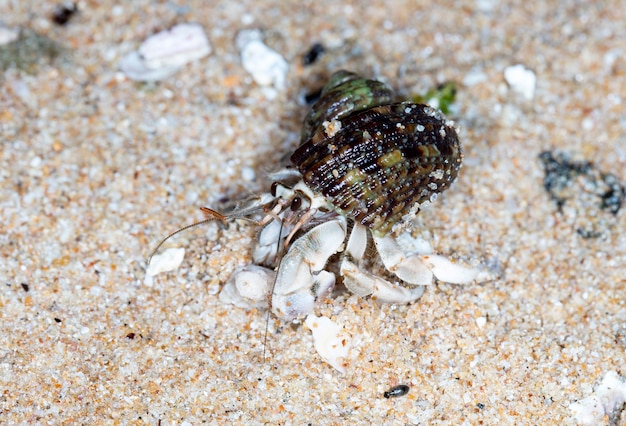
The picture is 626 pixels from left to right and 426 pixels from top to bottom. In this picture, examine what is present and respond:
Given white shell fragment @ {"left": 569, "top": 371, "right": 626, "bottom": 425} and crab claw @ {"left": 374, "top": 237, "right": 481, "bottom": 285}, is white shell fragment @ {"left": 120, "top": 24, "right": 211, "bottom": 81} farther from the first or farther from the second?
white shell fragment @ {"left": 569, "top": 371, "right": 626, "bottom": 425}

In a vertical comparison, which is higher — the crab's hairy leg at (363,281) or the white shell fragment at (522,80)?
the white shell fragment at (522,80)

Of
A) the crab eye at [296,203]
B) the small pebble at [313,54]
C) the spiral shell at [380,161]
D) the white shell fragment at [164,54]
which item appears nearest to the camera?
the spiral shell at [380,161]

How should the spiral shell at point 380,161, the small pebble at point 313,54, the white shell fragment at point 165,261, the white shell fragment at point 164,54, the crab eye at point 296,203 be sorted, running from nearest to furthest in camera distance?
the spiral shell at point 380,161
the crab eye at point 296,203
the white shell fragment at point 165,261
the white shell fragment at point 164,54
the small pebble at point 313,54

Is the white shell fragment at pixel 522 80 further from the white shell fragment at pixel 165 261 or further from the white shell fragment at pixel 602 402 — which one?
the white shell fragment at pixel 165 261

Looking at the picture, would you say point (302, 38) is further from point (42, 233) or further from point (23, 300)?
point (23, 300)

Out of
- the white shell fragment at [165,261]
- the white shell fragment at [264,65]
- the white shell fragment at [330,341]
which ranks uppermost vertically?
the white shell fragment at [264,65]

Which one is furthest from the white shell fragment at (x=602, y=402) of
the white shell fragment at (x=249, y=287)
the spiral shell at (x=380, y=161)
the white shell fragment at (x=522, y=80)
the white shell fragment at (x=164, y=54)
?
the white shell fragment at (x=164, y=54)

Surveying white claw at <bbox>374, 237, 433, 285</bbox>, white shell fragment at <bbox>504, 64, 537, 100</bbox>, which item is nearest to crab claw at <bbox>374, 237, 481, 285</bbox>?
white claw at <bbox>374, 237, 433, 285</bbox>
